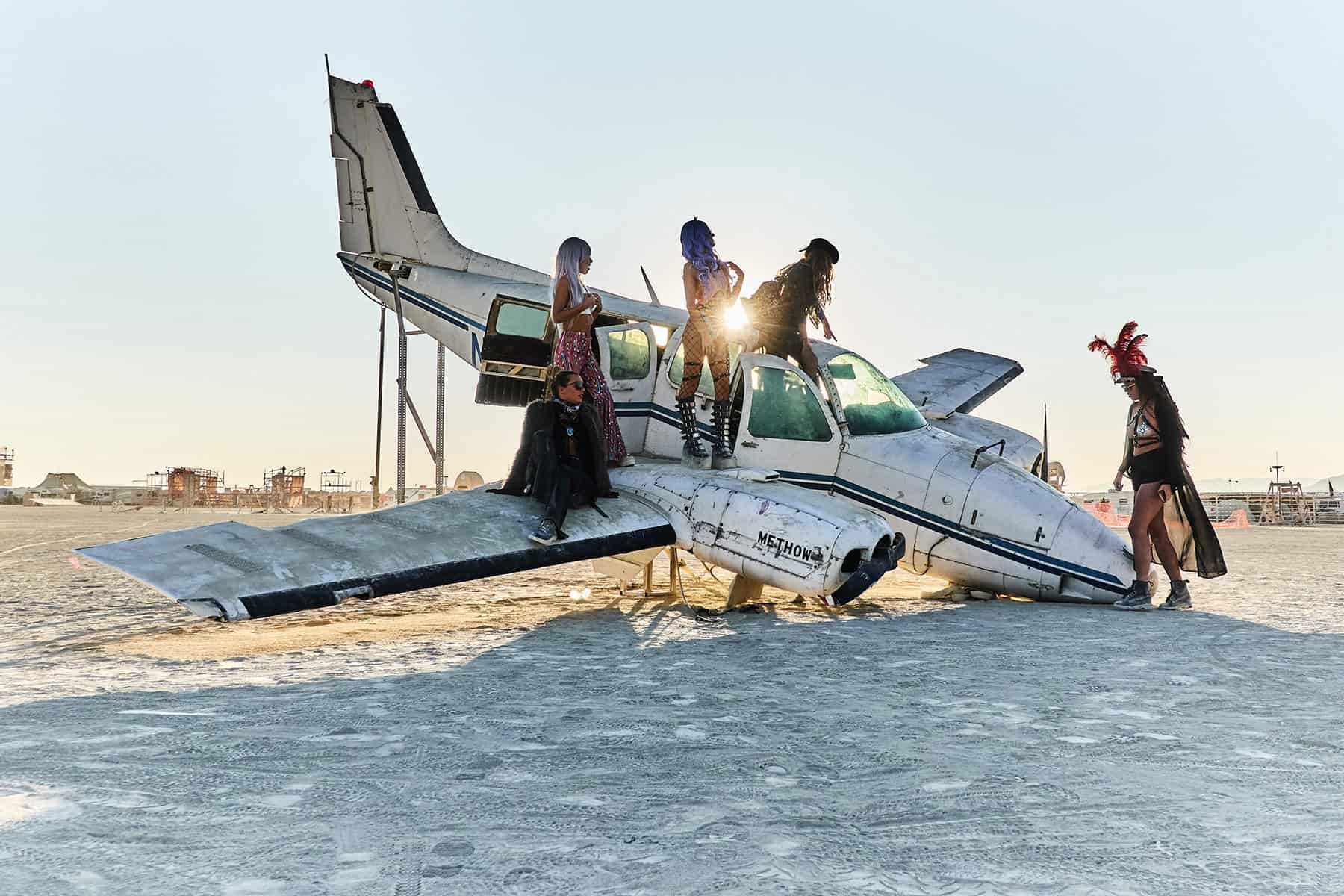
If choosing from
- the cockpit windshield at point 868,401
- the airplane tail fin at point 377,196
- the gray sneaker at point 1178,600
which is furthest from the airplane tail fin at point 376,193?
the gray sneaker at point 1178,600

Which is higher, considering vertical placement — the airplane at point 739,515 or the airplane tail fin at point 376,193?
the airplane tail fin at point 376,193

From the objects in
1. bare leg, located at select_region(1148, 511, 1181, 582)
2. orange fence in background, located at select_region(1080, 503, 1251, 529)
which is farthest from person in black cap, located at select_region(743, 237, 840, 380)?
orange fence in background, located at select_region(1080, 503, 1251, 529)

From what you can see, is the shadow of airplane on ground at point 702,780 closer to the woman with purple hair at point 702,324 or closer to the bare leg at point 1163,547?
the bare leg at point 1163,547

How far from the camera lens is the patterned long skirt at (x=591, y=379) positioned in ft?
35.0

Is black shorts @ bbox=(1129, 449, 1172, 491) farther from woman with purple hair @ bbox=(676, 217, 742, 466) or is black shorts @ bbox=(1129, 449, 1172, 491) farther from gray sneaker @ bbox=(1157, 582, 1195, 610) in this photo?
woman with purple hair @ bbox=(676, 217, 742, 466)

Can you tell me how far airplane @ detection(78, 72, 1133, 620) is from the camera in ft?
25.8

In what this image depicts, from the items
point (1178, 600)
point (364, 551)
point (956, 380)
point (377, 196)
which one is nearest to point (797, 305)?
point (1178, 600)

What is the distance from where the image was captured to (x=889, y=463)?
10.6m

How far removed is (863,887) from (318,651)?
19.5 feet

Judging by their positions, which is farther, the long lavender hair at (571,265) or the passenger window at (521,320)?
the passenger window at (521,320)

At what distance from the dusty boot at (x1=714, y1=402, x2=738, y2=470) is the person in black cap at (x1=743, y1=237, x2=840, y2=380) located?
0.89m

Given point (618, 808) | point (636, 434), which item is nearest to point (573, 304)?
point (636, 434)

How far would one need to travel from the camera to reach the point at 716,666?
6.79 meters

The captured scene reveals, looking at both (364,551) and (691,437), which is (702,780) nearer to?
(364,551)
